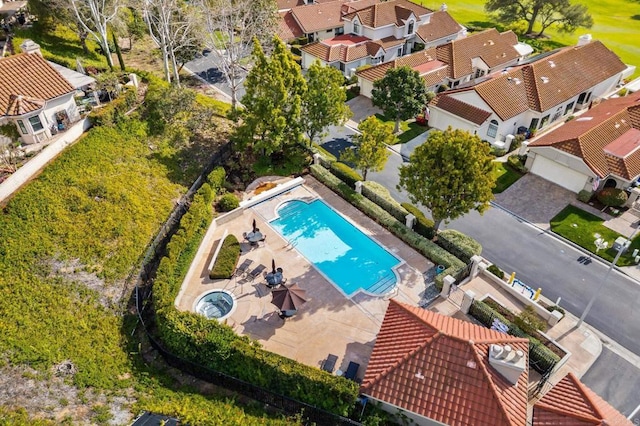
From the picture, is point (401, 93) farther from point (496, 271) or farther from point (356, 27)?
point (356, 27)

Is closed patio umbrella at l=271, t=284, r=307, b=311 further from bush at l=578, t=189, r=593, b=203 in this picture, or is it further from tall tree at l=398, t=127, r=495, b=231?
bush at l=578, t=189, r=593, b=203

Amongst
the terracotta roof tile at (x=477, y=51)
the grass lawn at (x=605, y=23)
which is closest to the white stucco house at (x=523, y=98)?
the terracotta roof tile at (x=477, y=51)

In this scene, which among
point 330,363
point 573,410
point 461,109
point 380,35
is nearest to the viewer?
point 573,410

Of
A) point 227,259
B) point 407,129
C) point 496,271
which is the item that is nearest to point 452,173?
point 496,271

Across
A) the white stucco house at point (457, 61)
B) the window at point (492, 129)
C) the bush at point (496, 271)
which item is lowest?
the bush at point (496, 271)

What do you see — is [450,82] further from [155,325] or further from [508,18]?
[155,325]

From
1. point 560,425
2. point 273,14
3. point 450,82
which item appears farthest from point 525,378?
point 273,14

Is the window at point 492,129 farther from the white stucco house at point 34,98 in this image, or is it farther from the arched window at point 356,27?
the white stucco house at point 34,98
